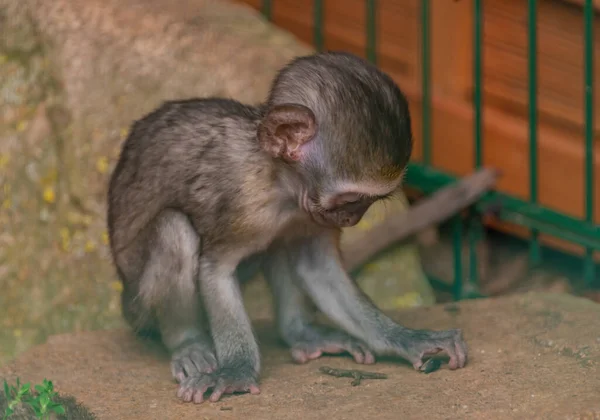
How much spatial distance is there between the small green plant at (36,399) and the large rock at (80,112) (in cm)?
204

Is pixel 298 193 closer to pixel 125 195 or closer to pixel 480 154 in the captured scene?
pixel 125 195

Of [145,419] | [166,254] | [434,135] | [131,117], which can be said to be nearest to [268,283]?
[166,254]

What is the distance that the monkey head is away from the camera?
525 centimetres

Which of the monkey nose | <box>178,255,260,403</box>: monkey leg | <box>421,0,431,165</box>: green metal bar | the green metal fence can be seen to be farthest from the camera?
<box>421,0,431,165</box>: green metal bar

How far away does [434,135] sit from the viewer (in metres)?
9.02

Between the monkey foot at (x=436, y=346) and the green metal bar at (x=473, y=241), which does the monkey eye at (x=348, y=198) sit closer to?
the monkey foot at (x=436, y=346)

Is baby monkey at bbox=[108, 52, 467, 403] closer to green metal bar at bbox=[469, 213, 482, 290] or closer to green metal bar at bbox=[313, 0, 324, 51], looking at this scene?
green metal bar at bbox=[469, 213, 482, 290]

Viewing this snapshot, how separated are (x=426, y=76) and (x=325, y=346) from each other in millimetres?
2919

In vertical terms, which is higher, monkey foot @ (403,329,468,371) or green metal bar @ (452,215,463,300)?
monkey foot @ (403,329,468,371)

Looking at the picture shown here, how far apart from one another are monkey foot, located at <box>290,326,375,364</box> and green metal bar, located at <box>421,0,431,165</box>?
2.65 meters

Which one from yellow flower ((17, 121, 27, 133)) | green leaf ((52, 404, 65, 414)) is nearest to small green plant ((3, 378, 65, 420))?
green leaf ((52, 404, 65, 414))

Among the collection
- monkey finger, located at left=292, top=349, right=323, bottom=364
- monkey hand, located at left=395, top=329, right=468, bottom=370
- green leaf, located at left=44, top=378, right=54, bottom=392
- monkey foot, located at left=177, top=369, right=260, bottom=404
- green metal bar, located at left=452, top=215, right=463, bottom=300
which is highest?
green leaf, located at left=44, top=378, right=54, bottom=392

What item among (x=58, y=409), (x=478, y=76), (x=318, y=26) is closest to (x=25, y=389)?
(x=58, y=409)

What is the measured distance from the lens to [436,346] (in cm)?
583
